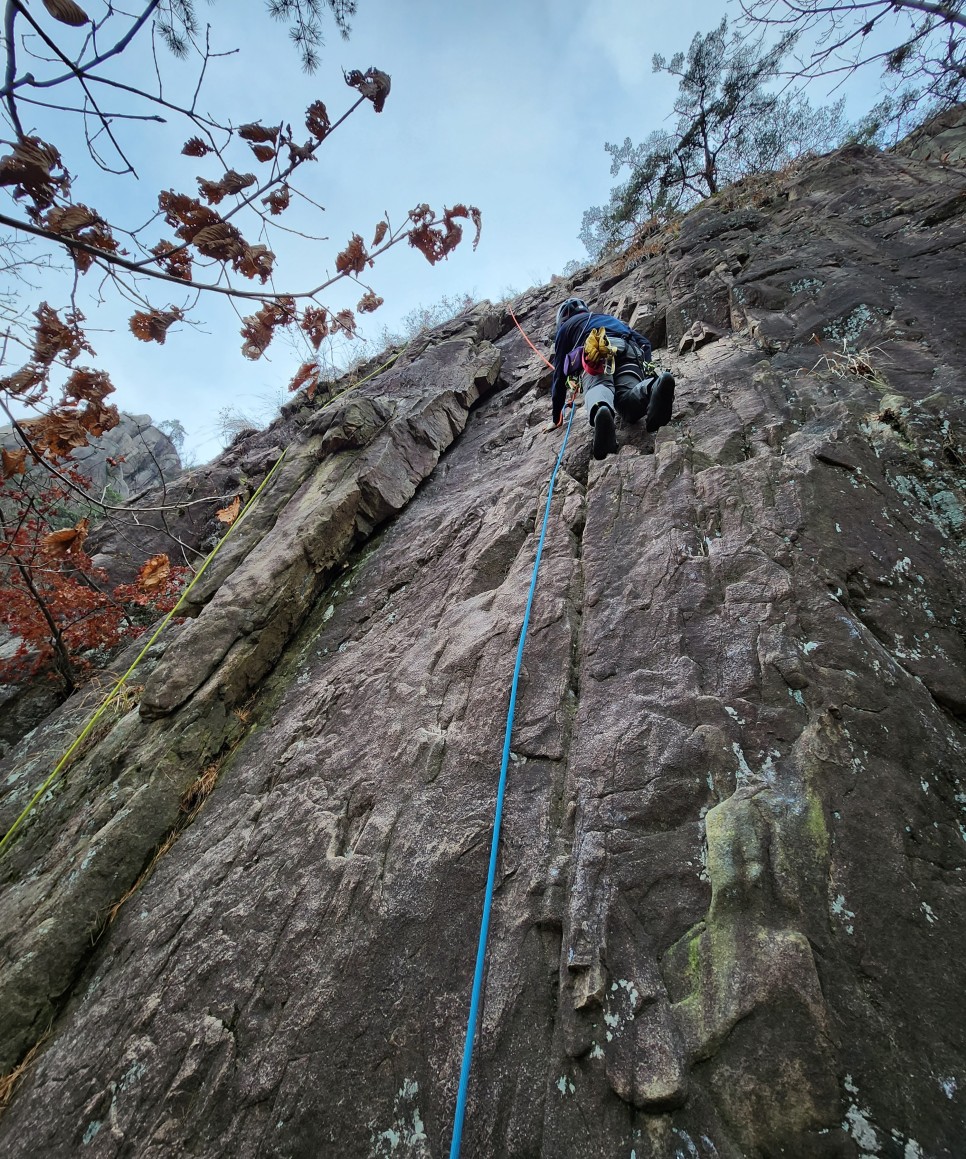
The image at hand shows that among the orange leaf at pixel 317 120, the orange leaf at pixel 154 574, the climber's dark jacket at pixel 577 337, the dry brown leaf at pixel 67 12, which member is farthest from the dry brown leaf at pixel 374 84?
the orange leaf at pixel 154 574

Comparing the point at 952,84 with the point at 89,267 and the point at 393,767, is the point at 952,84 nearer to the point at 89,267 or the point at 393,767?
the point at 89,267

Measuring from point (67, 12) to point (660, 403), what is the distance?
146 inches

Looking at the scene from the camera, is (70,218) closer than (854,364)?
Yes

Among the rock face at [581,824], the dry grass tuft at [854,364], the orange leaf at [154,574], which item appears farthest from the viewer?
the orange leaf at [154,574]

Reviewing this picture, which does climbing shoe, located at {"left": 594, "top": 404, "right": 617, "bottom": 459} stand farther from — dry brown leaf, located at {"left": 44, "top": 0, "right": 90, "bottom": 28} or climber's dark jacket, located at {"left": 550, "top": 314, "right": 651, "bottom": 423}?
dry brown leaf, located at {"left": 44, "top": 0, "right": 90, "bottom": 28}

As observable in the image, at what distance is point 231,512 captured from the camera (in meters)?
8.29

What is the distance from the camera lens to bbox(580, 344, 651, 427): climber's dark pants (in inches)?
173

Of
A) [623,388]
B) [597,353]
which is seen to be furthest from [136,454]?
[623,388]

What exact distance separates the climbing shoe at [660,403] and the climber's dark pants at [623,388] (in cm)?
16

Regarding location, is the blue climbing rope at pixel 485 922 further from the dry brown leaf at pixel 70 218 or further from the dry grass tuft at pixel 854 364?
the dry grass tuft at pixel 854 364

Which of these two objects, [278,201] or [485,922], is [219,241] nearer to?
[278,201]

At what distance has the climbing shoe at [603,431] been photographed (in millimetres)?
4113

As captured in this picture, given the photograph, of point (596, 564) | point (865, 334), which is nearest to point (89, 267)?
point (596, 564)

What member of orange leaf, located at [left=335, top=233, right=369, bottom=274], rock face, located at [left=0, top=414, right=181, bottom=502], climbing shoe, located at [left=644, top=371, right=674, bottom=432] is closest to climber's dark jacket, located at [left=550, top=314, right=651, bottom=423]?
climbing shoe, located at [left=644, top=371, right=674, bottom=432]
